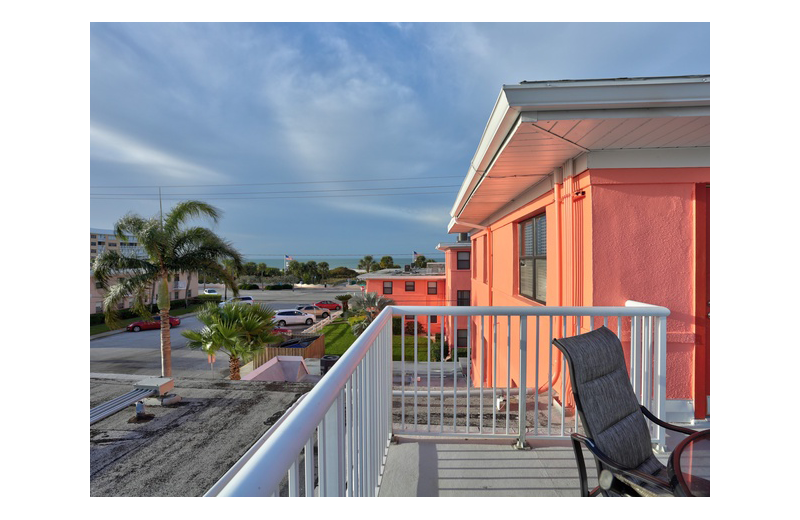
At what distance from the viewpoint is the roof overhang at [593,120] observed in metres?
2.21

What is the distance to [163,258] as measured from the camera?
11133 millimetres

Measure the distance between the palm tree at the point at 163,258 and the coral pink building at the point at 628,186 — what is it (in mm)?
10369

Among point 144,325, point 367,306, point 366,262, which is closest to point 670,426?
point 367,306

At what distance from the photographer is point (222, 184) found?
164ft

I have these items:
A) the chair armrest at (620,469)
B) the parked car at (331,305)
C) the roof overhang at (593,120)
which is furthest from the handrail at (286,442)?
the parked car at (331,305)

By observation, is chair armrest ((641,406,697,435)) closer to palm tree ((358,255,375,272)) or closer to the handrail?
the handrail

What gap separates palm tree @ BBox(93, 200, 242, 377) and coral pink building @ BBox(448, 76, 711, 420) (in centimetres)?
1037

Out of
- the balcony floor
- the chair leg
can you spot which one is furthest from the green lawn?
the chair leg

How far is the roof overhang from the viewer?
2.21m

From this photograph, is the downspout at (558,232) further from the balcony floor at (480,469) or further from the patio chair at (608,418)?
the patio chair at (608,418)

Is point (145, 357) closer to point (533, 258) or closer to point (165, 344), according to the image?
point (165, 344)

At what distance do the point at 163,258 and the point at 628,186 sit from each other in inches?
484
